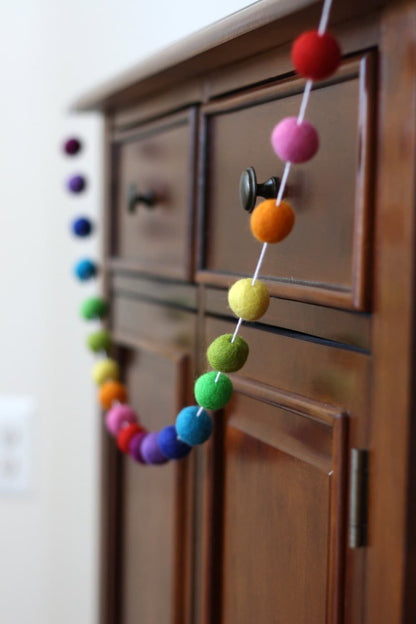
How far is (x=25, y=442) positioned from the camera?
1324mm

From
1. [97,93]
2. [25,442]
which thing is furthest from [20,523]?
[97,93]

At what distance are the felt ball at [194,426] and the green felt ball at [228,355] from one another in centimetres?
7

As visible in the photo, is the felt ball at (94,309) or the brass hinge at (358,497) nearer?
the brass hinge at (358,497)

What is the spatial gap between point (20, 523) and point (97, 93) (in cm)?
81

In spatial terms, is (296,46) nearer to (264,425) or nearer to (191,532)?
(264,425)

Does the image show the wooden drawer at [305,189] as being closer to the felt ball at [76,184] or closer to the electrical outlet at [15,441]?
the felt ball at [76,184]

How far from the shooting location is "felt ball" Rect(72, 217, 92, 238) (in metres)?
0.90

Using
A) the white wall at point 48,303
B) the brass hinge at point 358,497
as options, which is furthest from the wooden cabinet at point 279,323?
the white wall at point 48,303

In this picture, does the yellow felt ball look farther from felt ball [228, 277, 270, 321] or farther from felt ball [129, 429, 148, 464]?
felt ball [228, 277, 270, 321]

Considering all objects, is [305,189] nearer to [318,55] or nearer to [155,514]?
[318,55]

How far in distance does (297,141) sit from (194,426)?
24 cm

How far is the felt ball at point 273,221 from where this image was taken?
51cm

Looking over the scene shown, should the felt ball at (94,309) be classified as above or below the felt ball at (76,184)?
below

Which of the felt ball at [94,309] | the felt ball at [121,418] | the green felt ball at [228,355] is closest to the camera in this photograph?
the green felt ball at [228,355]
